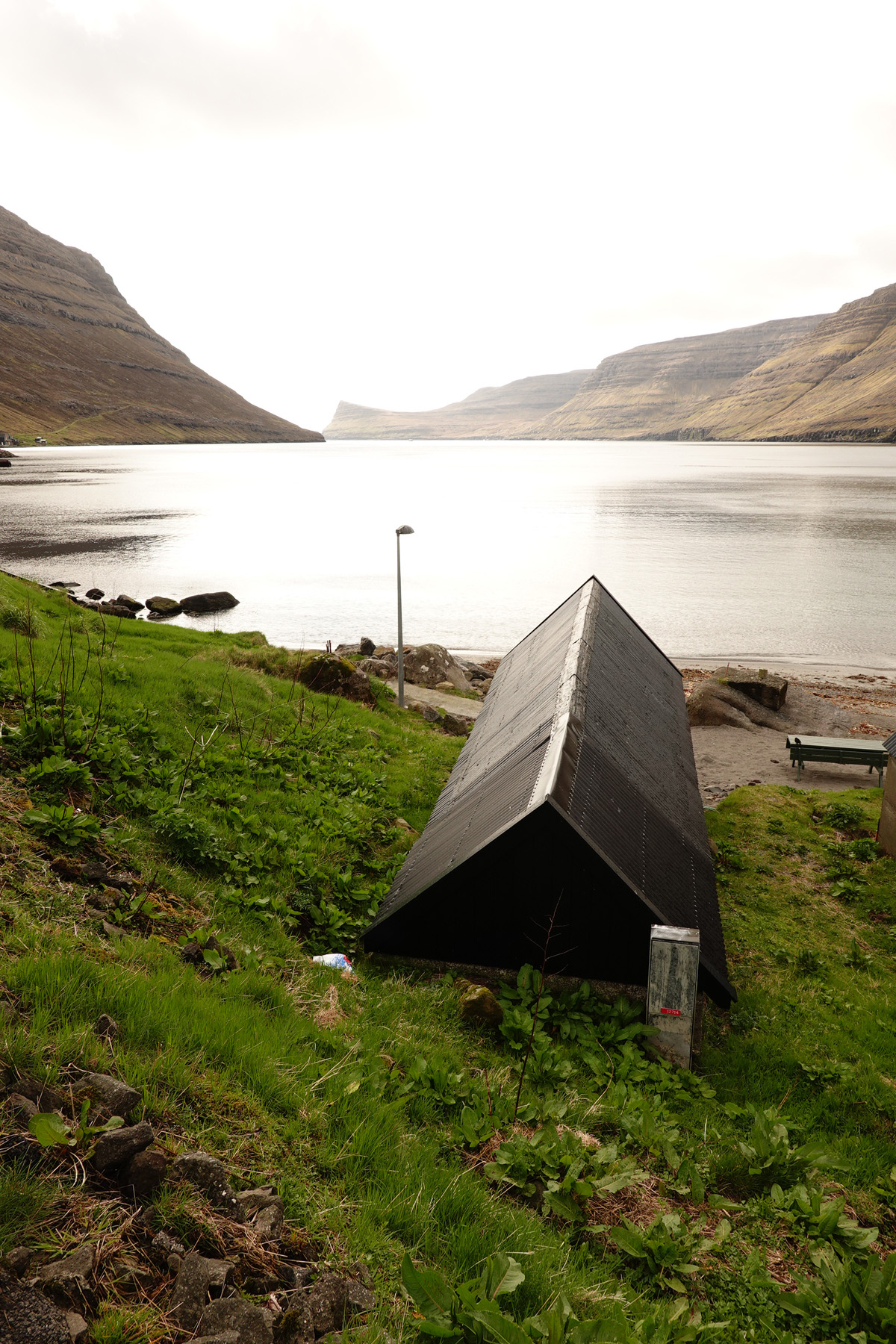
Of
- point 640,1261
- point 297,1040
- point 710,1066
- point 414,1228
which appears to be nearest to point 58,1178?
point 414,1228

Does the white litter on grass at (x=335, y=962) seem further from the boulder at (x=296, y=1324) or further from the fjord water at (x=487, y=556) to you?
the fjord water at (x=487, y=556)

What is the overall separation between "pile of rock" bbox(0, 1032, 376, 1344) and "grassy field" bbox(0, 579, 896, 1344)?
0.05m

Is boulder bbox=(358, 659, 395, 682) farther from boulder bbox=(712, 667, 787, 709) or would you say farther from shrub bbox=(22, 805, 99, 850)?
shrub bbox=(22, 805, 99, 850)

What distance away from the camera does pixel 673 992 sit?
745 centimetres

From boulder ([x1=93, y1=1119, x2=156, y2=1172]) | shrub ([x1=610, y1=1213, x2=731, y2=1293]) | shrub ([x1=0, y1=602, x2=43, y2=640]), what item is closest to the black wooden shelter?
shrub ([x1=610, y1=1213, x2=731, y2=1293])

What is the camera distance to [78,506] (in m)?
81.4

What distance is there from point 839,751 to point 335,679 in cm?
1261

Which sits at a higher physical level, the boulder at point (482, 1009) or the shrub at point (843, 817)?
the boulder at point (482, 1009)

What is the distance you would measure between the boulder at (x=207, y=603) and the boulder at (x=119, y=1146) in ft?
127

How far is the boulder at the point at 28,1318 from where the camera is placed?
276 centimetres

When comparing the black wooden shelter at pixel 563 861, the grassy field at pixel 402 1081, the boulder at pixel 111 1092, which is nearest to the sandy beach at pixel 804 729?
the black wooden shelter at pixel 563 861

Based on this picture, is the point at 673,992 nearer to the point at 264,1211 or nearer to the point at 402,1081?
the point at 402,1081

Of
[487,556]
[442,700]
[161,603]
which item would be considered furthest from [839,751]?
[487,556]

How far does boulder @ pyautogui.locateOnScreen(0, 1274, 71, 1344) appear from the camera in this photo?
2.76m
